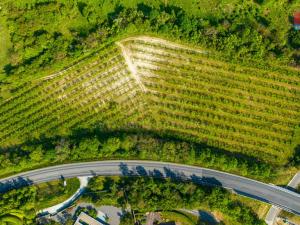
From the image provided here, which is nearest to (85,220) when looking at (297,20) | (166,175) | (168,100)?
(166,175)

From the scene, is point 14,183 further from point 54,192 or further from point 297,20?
point 297,20

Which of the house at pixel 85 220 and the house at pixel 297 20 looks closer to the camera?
the house at pixel 85 220

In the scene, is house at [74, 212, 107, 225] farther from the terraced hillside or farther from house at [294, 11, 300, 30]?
house at [294, 11, 300, 30]

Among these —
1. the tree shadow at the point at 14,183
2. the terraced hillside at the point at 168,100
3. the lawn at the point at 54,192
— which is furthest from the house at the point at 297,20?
the tree shadow at the point at 14,183

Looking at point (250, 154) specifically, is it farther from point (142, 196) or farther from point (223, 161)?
point (142, 196)

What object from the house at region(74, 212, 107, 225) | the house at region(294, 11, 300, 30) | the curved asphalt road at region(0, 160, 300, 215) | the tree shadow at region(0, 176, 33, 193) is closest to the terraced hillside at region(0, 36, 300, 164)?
the curved asphalt road at region(0, 160, 300, 215)

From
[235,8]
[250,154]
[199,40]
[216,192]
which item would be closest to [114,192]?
[216,192]

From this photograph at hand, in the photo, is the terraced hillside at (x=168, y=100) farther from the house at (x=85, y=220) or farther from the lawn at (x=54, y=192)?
the house at (x=85, y=220)
